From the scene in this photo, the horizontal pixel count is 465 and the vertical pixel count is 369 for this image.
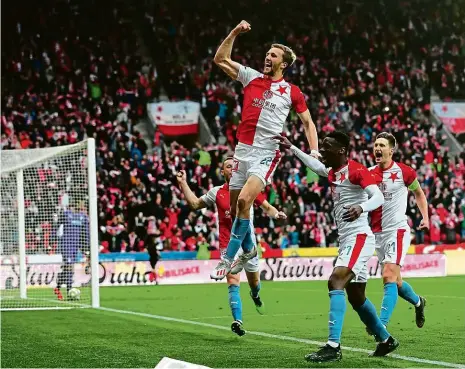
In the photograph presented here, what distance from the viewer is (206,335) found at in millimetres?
12039

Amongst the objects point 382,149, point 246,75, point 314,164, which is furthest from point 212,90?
point 314,164

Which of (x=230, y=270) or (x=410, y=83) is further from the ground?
(x=410, y=83)

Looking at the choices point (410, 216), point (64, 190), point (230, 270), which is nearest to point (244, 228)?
point (230, 270)

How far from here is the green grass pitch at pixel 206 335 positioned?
9.13m

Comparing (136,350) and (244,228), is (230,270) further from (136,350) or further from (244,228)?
(136,350)

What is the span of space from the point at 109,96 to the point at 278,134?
24634mm

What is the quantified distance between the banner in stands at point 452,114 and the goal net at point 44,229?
21.4 meters

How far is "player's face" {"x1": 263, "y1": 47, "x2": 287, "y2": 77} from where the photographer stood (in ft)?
33.0

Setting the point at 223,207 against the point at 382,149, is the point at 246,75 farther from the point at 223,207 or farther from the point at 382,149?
the point at 223,207

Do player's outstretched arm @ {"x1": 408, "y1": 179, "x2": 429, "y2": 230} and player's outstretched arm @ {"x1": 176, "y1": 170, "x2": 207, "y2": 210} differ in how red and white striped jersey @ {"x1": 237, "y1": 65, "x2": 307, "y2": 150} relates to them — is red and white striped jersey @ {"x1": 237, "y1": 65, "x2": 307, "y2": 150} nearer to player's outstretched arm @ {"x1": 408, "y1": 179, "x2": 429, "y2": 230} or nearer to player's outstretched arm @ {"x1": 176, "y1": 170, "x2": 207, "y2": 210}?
→ player's outstretched arm @ {"x1": 176, "y1": 170, "x2": 207, "y2": 210}

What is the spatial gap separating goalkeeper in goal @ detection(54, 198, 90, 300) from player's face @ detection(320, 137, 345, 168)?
464 inches

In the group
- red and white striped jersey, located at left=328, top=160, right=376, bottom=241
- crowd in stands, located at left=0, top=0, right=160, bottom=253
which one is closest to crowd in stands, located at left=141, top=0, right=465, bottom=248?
crowd in stands, located at left=0, top=0, right=160, bottom=253

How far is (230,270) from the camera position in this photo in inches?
407

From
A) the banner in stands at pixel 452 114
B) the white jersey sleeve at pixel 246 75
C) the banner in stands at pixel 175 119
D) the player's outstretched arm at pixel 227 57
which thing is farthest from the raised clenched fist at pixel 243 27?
the banner in stands at pixel 452 114
